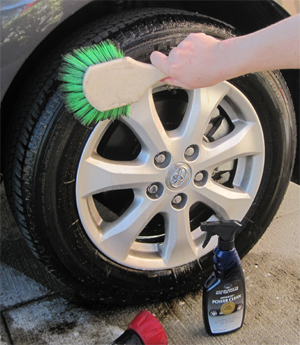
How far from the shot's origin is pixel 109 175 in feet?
4.31

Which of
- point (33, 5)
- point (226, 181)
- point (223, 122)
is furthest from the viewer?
point (226, 181)

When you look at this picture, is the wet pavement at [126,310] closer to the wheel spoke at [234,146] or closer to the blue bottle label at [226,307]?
the blue bottle label at [226,307]

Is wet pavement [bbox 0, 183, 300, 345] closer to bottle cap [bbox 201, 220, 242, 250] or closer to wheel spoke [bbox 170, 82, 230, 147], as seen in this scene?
bottle cap [bbox 201, 220, 242, 250]

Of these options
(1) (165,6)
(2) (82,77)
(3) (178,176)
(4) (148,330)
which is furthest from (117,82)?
(4) (148,330)

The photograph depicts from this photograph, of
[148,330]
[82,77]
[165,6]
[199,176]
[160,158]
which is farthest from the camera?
[165,6]

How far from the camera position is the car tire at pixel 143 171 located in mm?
1265

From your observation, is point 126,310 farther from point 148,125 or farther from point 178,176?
point 148,125

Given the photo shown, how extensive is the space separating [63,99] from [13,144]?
268 millimetres

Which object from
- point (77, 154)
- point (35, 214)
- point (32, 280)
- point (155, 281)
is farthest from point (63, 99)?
point (32, 280)

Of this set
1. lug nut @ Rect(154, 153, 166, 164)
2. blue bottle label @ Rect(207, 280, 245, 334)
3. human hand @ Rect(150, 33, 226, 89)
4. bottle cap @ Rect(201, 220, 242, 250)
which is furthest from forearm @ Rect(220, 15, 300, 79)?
blue bottle label @ Rect(207, 280, 245, 334)

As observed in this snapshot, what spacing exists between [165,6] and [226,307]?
126cm

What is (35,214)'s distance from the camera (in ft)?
4.30

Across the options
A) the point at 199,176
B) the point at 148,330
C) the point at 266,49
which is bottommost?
the point at 148,330

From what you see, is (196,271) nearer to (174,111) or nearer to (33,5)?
(174,111)
